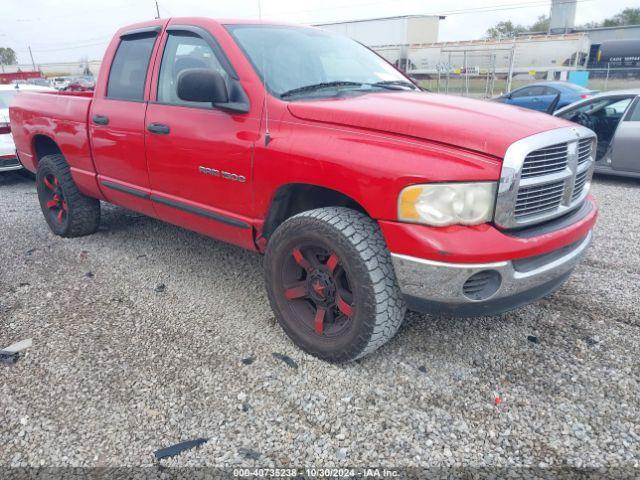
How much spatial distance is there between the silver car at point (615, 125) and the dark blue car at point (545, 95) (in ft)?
18.8

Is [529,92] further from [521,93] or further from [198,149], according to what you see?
[198,149]

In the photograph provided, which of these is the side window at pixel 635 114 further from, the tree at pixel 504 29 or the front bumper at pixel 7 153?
the tree at pixel 504 29

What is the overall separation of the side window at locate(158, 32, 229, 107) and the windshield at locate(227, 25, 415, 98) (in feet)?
0.80

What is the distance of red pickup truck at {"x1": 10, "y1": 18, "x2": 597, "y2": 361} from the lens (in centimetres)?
230

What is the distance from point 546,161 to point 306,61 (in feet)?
5.47

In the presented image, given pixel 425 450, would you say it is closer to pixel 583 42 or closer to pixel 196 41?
pixel 196 41

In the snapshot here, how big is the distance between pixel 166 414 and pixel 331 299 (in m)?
1.02

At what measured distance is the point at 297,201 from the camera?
3076mm

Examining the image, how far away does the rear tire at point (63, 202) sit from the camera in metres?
4.69

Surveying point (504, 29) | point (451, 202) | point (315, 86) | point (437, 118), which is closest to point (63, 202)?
point (315, 86)

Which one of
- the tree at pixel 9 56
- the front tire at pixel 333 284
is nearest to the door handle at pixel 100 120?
the front tire at pixel 333 284

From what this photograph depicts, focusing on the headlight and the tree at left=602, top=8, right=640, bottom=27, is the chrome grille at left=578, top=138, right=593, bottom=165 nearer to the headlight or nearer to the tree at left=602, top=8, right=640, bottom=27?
the headlight

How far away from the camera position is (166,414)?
2453 millimetres

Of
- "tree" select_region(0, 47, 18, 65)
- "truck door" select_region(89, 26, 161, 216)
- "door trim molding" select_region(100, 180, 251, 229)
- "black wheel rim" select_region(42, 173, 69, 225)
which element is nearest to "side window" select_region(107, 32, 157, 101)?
"truck door" select_region(89, 26, 161, 216)
